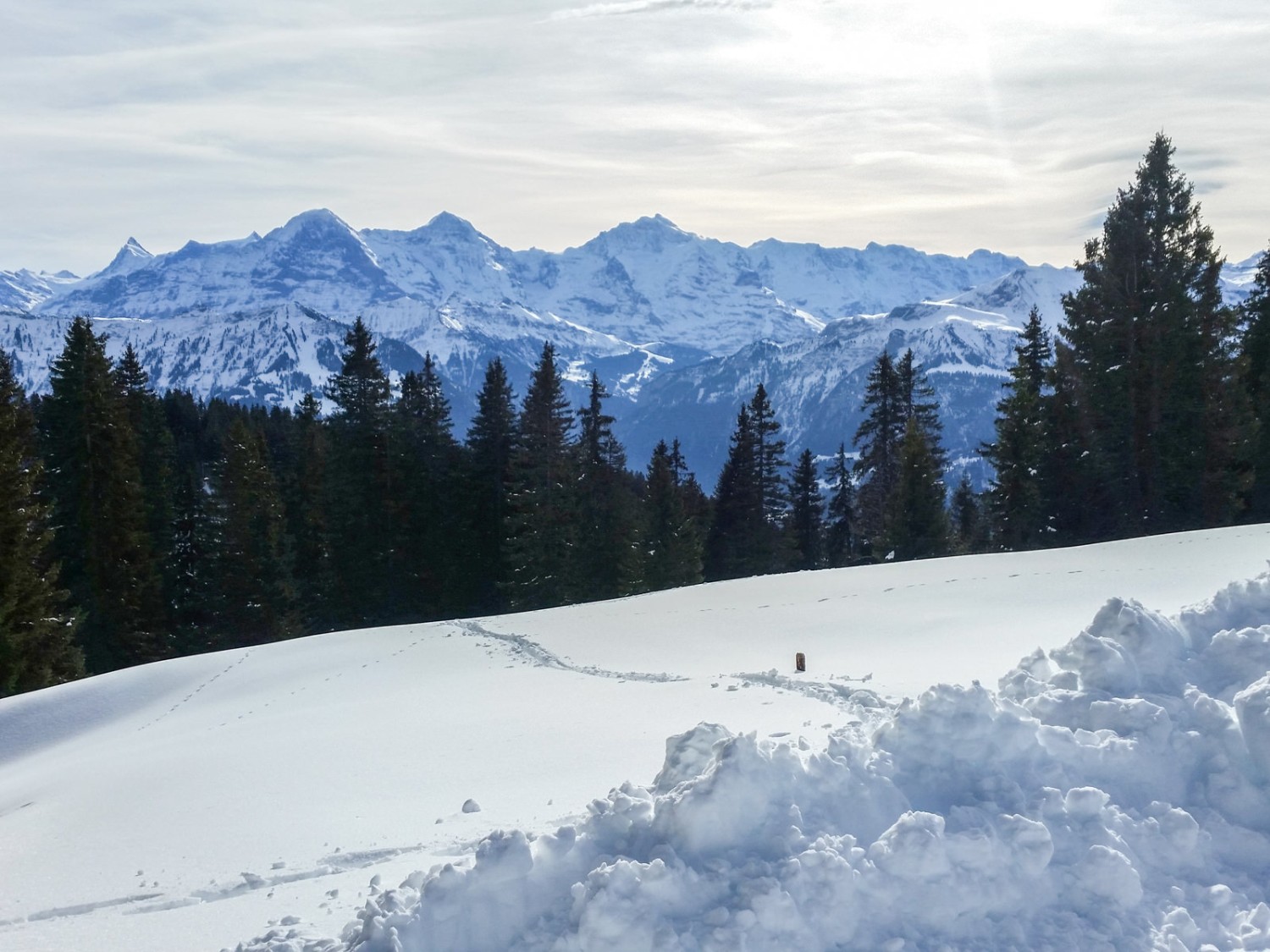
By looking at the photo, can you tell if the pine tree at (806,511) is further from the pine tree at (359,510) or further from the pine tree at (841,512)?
the pine tree at (359,510)

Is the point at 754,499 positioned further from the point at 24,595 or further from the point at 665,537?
the point at 24,595

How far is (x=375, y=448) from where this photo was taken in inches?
1532

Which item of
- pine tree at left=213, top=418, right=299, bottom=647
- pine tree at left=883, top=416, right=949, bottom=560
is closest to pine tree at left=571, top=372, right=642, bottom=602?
pine tree at left=883, top=416, right=949, bottom=560

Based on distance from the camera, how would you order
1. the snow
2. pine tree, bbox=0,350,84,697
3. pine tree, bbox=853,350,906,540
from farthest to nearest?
pine tree, bbox=853,350,906,540, pine tree, bbox=0,350,84,697, the snow

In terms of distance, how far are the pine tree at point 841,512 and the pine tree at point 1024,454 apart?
40.7 feet

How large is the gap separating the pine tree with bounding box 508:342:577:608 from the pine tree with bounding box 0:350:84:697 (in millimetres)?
15371

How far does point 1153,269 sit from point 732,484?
74.7ft

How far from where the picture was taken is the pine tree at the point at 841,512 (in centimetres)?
5019

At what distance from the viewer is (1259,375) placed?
106 ft

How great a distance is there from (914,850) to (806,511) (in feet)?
160

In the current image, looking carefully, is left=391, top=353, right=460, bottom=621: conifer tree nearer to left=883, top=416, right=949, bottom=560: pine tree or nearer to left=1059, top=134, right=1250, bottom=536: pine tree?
left=883, top=416, right=949, bottom=560: pine tree

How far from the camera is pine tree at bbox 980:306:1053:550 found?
31.2 m

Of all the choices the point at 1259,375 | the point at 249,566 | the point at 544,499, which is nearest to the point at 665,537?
the point at 544,499

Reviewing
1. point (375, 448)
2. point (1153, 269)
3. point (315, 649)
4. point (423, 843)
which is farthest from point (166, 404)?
point (423, 843)
